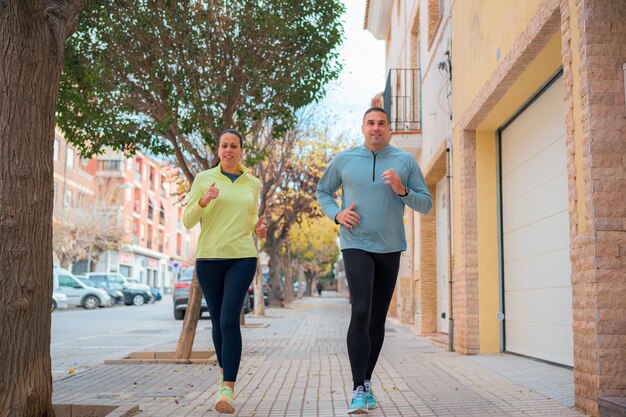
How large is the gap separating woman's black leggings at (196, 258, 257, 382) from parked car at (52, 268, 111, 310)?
92.8 ft

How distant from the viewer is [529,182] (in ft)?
26.6

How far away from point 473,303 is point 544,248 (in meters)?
1.96

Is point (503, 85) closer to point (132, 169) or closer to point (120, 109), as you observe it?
point (120, 109)

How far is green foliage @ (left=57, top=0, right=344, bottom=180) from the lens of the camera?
972cm

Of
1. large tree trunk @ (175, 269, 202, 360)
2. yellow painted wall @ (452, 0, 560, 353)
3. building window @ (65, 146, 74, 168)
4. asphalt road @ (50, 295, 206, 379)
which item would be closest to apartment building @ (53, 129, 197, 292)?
building window @ (65, 146, 74, 168)

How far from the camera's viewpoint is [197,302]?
9.06 metres

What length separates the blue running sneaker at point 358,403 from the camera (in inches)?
189

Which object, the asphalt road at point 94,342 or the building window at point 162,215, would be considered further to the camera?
the building window at point 162,215

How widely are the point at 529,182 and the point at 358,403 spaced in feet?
14.0

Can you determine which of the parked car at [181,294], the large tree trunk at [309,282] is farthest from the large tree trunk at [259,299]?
the large tree trunk at [309,282]

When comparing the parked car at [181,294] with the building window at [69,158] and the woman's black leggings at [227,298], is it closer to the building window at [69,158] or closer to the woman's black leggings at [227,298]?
the woman's black leggings at [227,298]

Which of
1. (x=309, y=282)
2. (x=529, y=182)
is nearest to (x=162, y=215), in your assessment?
(x=309, y=282)

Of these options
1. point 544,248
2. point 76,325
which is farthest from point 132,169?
point 544,248

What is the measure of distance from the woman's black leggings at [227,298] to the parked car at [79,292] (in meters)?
28.3
